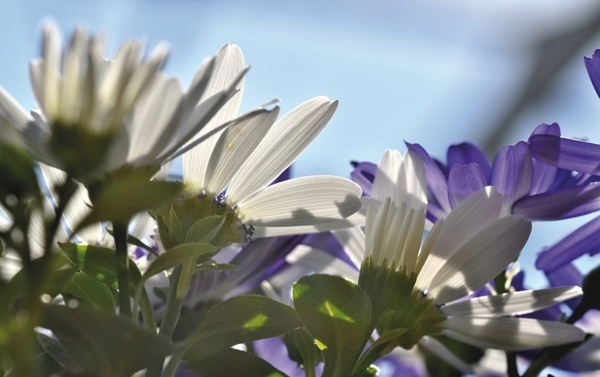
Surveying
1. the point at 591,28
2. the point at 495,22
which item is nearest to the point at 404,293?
the point at 591,28

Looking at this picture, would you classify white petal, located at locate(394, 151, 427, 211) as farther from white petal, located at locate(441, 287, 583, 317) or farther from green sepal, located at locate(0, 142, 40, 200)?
green sepal, located at locate(0, 142, 40, 200)

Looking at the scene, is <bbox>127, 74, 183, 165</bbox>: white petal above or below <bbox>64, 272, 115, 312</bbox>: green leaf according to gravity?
above

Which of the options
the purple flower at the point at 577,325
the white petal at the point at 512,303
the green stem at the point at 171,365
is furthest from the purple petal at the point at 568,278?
the green stem at the point at 171,365

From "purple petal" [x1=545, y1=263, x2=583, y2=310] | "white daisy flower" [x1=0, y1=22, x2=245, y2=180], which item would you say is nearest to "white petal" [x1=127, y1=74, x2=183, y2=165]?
"white daisy flower" [x1=0, y1=22, x2=245, y2=180]

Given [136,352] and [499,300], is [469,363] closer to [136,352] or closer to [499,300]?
[499,300]

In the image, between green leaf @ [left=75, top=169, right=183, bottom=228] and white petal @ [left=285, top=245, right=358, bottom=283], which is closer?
green leaf @ [left=75, top=169, right=183, bottom=228]
